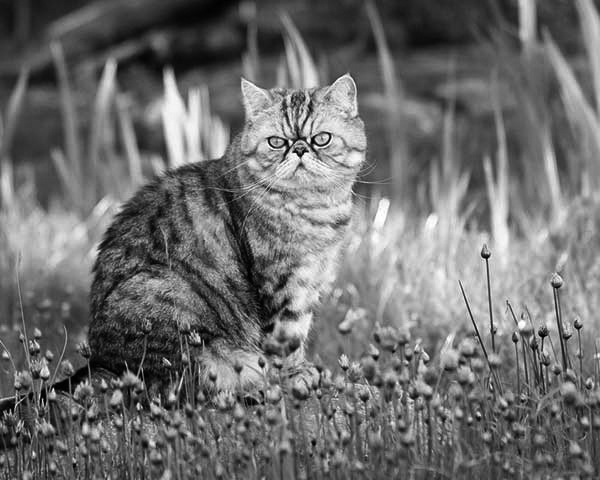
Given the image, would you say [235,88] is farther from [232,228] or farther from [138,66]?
[232,228]

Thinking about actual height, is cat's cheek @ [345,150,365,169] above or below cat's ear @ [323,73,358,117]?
below

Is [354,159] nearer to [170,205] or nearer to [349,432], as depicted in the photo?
[170,205]

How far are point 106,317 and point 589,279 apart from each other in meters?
2.35

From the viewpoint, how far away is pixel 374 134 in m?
8.51

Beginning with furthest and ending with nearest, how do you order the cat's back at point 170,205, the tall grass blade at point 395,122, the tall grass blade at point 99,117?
the tall grass blade at point 99,117 < the tall grass blade at point 395,122 < the cat's back at point 170,205

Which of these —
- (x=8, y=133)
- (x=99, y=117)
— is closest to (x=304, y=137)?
(x=99, y=117)

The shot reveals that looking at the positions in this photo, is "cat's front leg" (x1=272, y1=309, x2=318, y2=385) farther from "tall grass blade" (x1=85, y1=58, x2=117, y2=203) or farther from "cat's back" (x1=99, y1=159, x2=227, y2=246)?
"tall grass blade" (x1=85, y1=58, x2=117, y2=203)

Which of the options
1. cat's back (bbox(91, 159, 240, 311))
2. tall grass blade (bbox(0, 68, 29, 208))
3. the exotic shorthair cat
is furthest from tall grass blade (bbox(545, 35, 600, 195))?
tall grass blade (bbox(0, 68, 29, 208))

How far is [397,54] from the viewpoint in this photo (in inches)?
388

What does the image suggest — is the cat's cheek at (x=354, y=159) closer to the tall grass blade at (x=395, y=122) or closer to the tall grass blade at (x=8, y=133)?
the tall grass blade at (x=395, y=122)

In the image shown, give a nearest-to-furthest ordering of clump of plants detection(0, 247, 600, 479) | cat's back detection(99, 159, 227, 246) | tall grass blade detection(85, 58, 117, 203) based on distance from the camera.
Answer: clump of plants detection(0, 247, 600, 479) → cat's back detection(99, 159, 227, 246) → tall grass blade detection(85, 58, 117, 203)

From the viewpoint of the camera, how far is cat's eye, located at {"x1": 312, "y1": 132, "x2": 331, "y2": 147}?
3.64 metres

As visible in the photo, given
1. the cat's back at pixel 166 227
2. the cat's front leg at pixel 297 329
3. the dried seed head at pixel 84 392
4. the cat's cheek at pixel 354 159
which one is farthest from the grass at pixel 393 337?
the cat's cheek at pixel 354 159

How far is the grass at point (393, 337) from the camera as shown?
7.67ft
